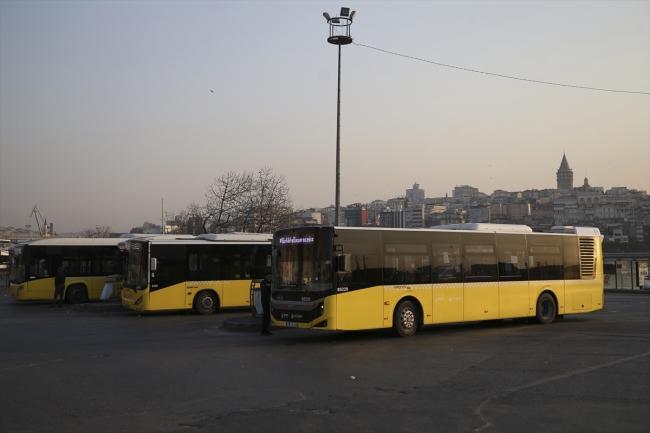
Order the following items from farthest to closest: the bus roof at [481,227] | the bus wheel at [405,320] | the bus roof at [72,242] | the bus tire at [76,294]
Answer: the bus tire at [76,294]
the bus roof at [72,242]
the bus roof at [481,227]
the bus wheel at [405,320]

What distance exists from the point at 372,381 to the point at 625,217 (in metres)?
130

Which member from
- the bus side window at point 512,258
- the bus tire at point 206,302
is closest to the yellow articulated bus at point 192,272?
the bus tire at point 206,302

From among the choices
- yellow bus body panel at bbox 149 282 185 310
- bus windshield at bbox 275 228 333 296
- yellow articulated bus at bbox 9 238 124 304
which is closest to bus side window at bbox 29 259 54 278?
yellow articulated bus at bbox 9 238 124 304

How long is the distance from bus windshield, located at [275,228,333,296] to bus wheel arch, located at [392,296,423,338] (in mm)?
2234

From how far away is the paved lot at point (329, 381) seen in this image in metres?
8.26

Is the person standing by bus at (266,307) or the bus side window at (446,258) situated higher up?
the bus side window at (446,258)

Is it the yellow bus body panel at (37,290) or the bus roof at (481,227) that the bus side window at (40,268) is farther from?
the bus roof at (481,227)

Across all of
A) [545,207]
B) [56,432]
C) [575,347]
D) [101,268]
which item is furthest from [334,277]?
[545,207]

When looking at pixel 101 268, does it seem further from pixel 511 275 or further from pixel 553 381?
pixel 553 381

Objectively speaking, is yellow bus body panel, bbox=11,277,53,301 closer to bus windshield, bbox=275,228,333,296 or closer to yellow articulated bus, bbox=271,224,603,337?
yellow articulated bus, bbox=271,224,603,337

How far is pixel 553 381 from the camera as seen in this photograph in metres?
10.7

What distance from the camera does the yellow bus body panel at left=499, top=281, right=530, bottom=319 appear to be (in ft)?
64.4

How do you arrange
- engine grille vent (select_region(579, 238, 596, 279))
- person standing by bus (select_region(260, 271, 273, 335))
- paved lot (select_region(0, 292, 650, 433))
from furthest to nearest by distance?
engine grille vent (select_region(579, 238, 596, 279)) → person standing by bus (select_region(260, 271, 273, 335)) → paved lot (select_region(0, 292, 650, 433))

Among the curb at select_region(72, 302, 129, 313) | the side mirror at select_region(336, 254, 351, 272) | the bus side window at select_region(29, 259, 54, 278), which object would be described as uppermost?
the side mirror at select_region(336, 254, 351, 272)
